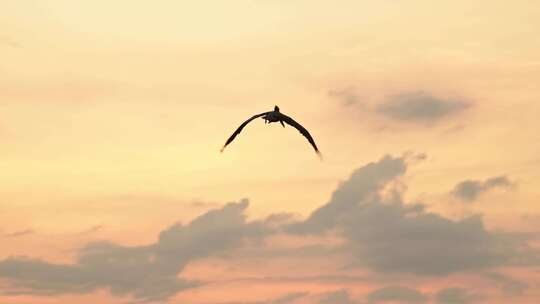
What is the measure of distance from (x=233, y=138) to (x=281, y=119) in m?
5.83

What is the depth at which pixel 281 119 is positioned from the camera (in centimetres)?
10462

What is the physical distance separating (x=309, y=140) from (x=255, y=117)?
10.2 metres

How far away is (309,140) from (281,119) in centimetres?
510

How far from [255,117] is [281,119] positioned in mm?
5360

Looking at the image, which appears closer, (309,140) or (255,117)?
(255,117)

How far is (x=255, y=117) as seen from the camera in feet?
328

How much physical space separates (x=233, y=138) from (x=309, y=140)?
848 cm

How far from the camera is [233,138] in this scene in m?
106

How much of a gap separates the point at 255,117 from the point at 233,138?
7.14m
